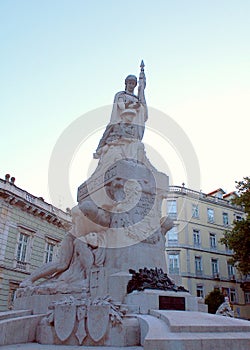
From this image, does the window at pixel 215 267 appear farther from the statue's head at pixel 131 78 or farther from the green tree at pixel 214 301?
the statue's head at pixel 131 78

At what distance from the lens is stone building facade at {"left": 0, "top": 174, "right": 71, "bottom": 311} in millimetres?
21275

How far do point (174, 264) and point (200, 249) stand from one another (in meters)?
3.30

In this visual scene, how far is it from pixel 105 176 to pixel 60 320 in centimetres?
399

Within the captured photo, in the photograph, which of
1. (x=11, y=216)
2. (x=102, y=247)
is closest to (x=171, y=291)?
(x=102, y=247)

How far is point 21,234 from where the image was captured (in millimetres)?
23266

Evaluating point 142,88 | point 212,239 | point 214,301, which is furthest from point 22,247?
point 212,239

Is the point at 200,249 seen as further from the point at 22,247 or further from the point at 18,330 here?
the point at 18,330

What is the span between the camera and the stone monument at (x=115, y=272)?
5.29 metres

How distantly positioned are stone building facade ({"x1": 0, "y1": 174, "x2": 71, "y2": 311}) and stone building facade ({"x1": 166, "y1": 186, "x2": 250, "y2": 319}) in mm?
10937

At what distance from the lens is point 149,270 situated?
7301mm

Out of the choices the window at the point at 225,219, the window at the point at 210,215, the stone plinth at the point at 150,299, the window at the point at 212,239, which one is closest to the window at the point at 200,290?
the window at the point at 212,239

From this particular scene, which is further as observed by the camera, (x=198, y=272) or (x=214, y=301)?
(x=198, y=272)

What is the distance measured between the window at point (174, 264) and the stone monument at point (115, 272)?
23004mm

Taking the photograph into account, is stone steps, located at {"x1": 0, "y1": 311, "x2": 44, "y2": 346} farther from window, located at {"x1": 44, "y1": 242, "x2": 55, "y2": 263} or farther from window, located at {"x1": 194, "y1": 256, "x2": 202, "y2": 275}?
window, located at {"x1": 194, "y1": 256, "x2": 202, "y2": 275}
